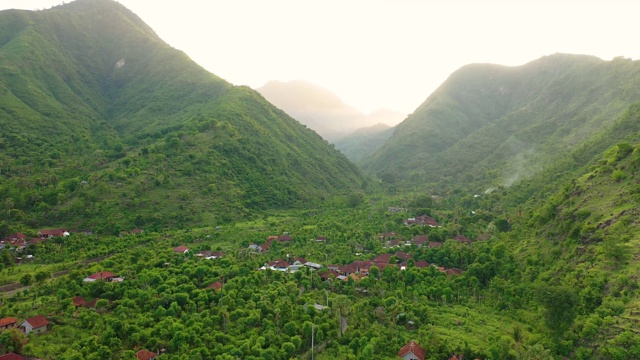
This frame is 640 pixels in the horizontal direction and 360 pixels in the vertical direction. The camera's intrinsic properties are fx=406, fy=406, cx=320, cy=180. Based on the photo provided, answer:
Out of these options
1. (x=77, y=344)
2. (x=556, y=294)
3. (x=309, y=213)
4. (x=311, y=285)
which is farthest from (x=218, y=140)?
(x=556, y=294)

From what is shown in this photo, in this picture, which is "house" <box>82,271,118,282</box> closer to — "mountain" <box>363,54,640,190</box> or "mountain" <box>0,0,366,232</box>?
"mountain" <box>0,0,366,232</box>

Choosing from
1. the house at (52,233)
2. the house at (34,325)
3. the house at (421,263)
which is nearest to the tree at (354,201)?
the house at (421,263)

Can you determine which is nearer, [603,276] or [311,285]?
[603,276]

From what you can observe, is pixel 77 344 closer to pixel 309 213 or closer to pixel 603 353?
pixel 603 353

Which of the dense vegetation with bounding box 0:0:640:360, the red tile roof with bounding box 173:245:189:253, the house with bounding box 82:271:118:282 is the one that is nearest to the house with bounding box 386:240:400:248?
the dense vegetation with bounding box 0:0:640:360

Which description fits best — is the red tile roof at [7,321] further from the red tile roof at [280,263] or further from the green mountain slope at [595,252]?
the green mountain slope at [595,252]

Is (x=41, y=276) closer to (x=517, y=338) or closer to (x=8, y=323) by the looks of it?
(x=8, y=323)
